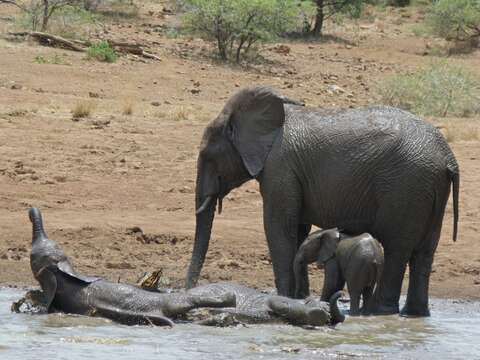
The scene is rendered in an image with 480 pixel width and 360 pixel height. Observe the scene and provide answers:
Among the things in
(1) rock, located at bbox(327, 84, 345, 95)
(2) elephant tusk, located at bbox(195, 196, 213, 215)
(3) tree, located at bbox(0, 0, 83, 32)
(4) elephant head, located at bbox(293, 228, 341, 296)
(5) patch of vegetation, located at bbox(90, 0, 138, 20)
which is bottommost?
(1) rock, located at bbox(327, 84, 345, 95)

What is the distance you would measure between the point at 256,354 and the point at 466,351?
162 centimetres

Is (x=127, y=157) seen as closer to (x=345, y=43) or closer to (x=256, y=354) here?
(x=256, y=354)

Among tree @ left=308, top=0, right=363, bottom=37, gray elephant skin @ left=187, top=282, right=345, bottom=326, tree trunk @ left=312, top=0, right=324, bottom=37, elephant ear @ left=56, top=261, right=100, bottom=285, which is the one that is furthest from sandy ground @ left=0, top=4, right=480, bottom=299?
tree @ left=308, top=0, right=363, bottom=37

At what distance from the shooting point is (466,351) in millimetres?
9367

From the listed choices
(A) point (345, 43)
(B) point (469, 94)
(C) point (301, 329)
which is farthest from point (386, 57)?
(C) point (301, 329)

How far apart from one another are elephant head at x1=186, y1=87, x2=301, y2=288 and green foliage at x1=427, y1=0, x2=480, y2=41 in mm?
24851

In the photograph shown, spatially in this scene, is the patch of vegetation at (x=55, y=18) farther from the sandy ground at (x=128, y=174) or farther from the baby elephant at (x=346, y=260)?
the baby elephant at (x=346, y=260)

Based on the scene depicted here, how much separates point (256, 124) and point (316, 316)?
1.95 m

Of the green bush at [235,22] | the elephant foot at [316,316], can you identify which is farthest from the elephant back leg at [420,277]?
the green bush at [235,22]

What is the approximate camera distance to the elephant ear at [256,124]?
10.8 m

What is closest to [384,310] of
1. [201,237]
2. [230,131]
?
[201,237]

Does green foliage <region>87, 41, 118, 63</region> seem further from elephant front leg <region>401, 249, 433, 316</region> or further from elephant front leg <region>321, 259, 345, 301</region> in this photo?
elephant front leg <region>321, 259, 345, 301</region>

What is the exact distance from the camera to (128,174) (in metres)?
15.9

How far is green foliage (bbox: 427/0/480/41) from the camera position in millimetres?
35188
